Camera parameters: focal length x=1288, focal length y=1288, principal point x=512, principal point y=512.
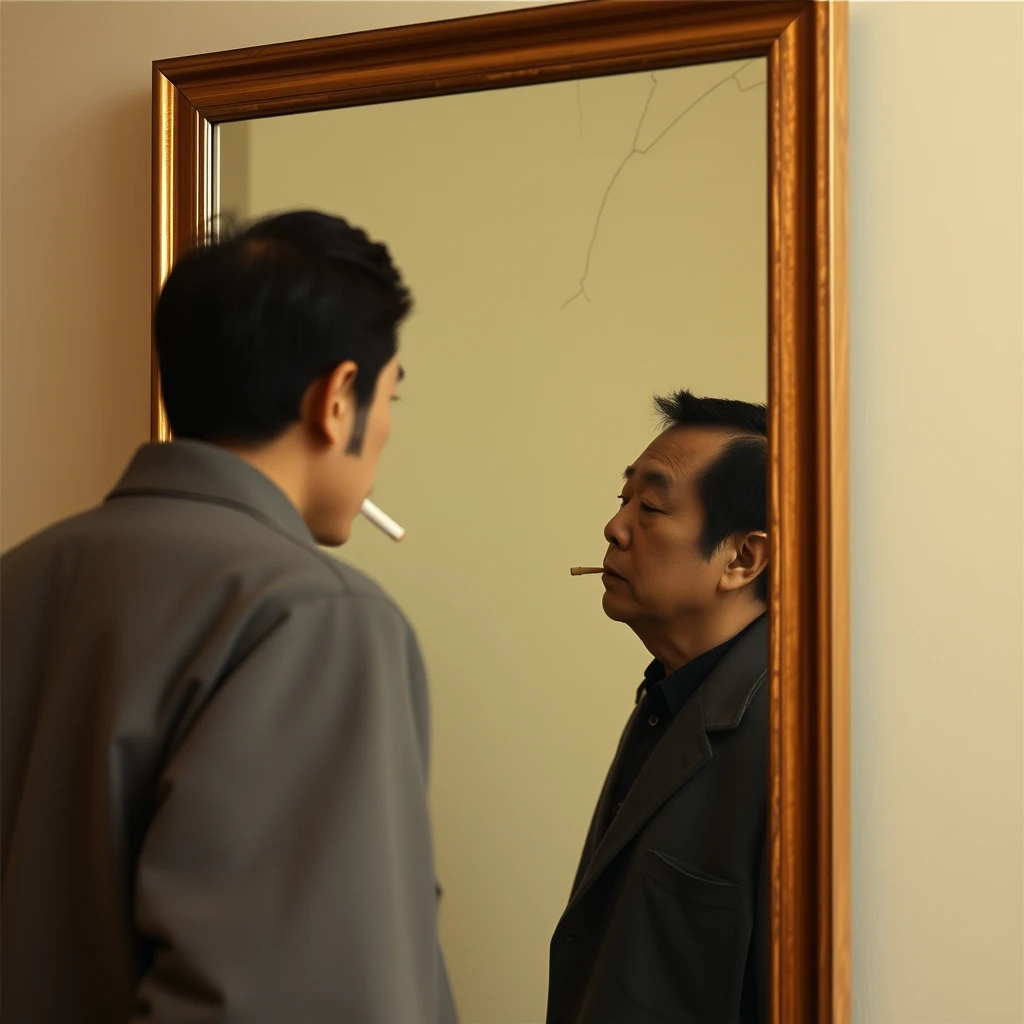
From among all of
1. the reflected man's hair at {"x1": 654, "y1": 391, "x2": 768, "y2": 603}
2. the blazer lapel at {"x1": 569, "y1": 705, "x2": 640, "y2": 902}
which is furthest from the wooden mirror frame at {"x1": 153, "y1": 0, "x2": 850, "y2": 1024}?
the blazer lapel at {"x1": 569, "y1": 705, "x2": 640, "y2": 902}

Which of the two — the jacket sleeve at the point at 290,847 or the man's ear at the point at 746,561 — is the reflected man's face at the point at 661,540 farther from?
the jacket sleeve at the point at 290,847

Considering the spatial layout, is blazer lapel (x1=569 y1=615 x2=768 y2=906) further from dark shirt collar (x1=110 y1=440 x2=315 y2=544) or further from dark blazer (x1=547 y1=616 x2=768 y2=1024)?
dark shirt collar (x1=110 y1=440 x2=315 y2=544)

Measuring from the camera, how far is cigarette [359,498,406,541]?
111 cm

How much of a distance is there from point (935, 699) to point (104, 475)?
815 mm

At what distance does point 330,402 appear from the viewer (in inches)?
31.2

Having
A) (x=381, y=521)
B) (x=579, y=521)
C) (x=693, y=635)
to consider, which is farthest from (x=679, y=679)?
(x=381, y=521)

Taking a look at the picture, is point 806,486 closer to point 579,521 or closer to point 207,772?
point 579,521

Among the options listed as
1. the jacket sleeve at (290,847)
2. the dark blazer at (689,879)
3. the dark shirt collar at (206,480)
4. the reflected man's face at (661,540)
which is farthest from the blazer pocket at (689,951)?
the dark shirt collar at (206,480)

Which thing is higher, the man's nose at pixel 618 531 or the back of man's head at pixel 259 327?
the back of man's head at pixel 259 327

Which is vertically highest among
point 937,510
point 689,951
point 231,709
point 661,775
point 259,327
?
point 259,327

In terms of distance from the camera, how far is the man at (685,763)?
1014mm

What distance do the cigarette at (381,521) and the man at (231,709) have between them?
0.92 ft

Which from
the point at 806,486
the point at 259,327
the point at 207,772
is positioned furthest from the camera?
the point at 806,486

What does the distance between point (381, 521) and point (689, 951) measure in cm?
43
